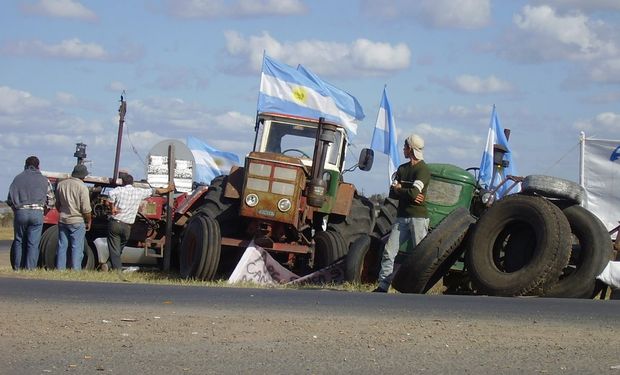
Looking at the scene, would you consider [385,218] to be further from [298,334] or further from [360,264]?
[298,334]

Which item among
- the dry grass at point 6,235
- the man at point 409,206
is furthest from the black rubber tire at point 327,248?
the dry grass at point 6,235

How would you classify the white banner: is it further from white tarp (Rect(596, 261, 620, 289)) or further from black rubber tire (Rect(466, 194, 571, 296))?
black rubber tire (Rect(466, 194, 571, 296))

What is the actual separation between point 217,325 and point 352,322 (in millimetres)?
1038

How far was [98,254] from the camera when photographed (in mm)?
17094

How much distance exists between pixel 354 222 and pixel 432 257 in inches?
178

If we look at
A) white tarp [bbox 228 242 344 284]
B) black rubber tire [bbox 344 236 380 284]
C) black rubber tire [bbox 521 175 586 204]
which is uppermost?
black rubber tire [bbox 521 175 586 204]

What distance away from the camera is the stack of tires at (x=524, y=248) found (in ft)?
36.7

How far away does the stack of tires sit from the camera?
11195mm

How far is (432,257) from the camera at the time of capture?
11.8 meters

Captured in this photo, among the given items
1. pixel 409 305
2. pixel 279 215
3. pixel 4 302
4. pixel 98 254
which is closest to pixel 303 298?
pixel 409 305

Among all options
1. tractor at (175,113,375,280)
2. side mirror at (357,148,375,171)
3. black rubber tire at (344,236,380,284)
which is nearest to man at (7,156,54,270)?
tractor at (175,113,375,280)

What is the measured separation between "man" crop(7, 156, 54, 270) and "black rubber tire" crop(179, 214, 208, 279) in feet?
7.76

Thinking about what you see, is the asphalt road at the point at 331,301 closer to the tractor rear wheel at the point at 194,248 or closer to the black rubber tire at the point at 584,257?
the black rubber tire at the point at 584,257

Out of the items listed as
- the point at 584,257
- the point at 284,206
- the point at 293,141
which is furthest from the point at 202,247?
the point at 584,257
